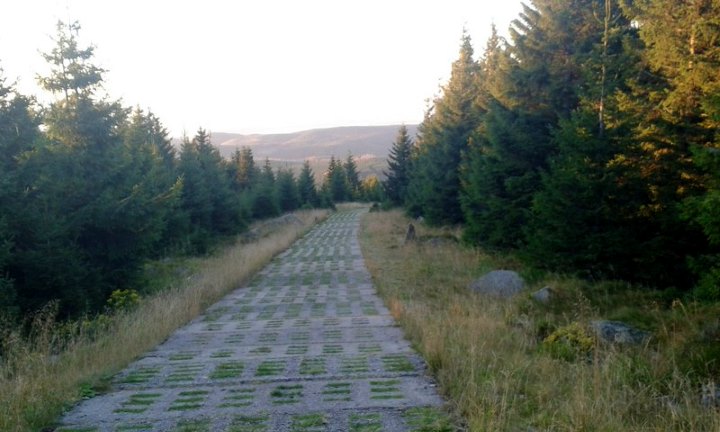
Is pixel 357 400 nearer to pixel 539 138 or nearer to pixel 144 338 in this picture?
pixel 144 338

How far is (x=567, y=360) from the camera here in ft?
23.2

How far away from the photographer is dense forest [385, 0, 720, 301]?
1089 cm

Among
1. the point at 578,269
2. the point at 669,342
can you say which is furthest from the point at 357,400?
the point at 578,269

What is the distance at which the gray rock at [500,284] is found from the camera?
43.6ft

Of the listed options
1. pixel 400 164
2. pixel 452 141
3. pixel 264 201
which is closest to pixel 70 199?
pixel 452 141

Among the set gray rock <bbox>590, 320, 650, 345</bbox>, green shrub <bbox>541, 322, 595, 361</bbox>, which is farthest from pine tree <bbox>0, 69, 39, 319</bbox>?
gray rock <bbox>590, 320, 650, 345</bbox>

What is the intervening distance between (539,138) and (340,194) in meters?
70.9

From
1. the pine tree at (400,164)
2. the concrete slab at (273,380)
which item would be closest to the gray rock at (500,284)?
the concrete slab at (273,380)

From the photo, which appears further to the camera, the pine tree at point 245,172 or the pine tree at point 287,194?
the pine tree at point 287,194

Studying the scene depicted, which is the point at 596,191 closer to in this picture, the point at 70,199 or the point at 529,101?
the point at 529,101

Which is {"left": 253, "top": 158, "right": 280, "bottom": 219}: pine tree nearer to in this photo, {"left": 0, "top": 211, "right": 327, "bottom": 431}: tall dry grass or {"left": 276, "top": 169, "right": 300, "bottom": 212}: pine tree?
{"left": 276, "top": 169, "right": 300, "bottom": 212}: pine tree

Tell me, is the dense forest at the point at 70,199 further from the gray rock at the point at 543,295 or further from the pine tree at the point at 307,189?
the pine tree at the point at 307,189

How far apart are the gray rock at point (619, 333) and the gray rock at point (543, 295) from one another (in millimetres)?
2614

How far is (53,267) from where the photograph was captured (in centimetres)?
1370
